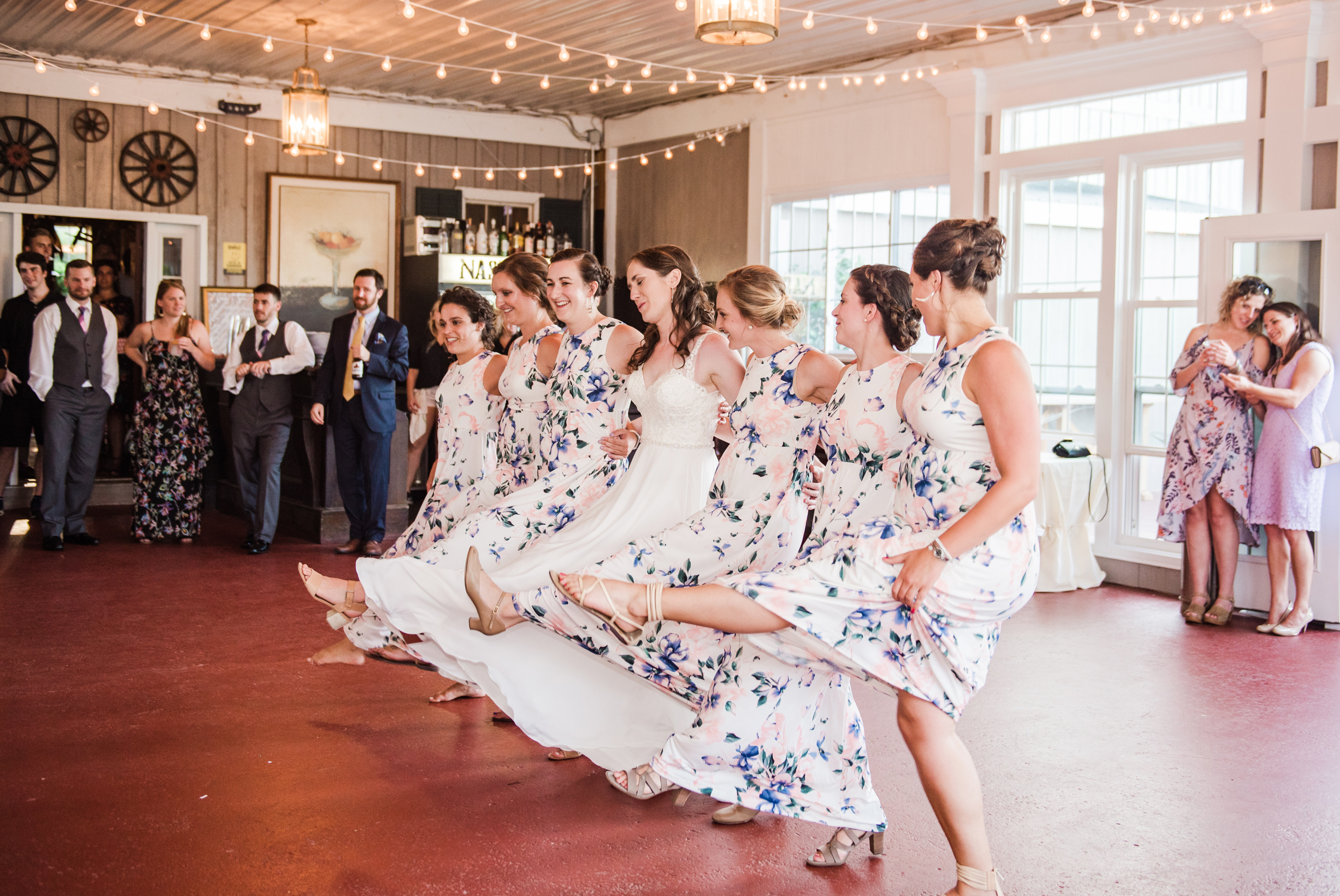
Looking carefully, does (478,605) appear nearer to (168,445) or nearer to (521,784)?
(521,784)

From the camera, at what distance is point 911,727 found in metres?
2.69

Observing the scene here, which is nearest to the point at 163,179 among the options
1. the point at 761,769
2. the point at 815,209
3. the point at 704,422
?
the point at 815,209

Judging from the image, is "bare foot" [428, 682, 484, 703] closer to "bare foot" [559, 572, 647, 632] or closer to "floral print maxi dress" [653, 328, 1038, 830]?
"bare foot" [559, 572, 647, 632]

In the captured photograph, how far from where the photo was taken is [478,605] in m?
3.12

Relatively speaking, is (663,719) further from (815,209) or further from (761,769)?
(815,209)

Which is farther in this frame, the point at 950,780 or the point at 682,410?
the point at 682,410

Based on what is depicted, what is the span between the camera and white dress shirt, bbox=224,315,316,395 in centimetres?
775

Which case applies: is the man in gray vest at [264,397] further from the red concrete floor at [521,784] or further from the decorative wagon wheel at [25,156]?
the decorative wagon wheel at [25,156]

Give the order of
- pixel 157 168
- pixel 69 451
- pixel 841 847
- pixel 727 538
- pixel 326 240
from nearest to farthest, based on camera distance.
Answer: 1. pixel 841 847
2. pixel 727 538
3. pixel 69 451
4. pixel 157 168
5. pixel 326 240

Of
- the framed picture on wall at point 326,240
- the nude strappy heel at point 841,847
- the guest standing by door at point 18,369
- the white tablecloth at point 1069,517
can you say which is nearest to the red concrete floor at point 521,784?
the nude strappy heel at point 841,847

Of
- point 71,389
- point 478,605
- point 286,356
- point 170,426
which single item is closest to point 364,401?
point 286,356

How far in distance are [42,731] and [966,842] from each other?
3000 millimetres

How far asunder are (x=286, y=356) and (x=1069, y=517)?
4899mm

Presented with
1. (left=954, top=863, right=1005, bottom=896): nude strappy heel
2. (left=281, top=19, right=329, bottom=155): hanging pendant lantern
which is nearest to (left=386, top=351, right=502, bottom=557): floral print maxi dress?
(left=954, top=863, right=1005, bottom=896): nude strappy heel
